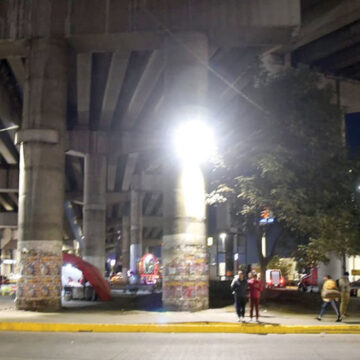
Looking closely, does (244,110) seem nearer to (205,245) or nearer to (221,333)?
(205,245)

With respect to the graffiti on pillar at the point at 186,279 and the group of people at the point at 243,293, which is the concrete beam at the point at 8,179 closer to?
the graffiti on pillar at the point at 186,279

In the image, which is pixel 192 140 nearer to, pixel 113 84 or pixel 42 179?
pixel 42 179

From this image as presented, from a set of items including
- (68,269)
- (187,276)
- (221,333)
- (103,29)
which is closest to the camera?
(221,333)

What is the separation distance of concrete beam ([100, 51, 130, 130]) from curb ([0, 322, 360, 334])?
15.1 m

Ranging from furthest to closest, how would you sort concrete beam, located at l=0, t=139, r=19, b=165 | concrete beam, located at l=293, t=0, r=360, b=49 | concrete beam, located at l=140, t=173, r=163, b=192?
concrete beam, located at l=140, t=173, r=163, b=192
concrete beam, located at l=0, t=139, r=19, b=165
concrete beam, located at l=293, t=0, r=360, b=49

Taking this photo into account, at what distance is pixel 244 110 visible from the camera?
77.2 feet

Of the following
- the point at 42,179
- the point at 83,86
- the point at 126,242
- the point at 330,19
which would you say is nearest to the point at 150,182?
the point at 126,242

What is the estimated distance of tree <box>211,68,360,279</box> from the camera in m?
20.1

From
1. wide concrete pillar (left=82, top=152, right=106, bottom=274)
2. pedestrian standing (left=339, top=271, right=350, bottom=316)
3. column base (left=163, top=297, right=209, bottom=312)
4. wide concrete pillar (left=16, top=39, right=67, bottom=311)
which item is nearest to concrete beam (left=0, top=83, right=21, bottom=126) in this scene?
wide concrete pillar (left=82, top=152, right=106, bottom=274)

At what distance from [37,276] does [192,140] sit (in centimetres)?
765

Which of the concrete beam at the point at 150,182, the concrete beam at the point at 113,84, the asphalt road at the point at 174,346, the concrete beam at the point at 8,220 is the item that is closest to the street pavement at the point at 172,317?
the asphalt road at the point at 174,346

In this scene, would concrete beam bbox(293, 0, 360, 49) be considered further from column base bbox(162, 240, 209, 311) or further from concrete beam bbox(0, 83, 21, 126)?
concrete beam bbox(0, 83, 21, 126)

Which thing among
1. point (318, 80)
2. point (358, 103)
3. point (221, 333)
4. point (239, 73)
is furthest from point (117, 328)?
point (358, 103)

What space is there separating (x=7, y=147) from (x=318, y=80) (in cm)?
3137
